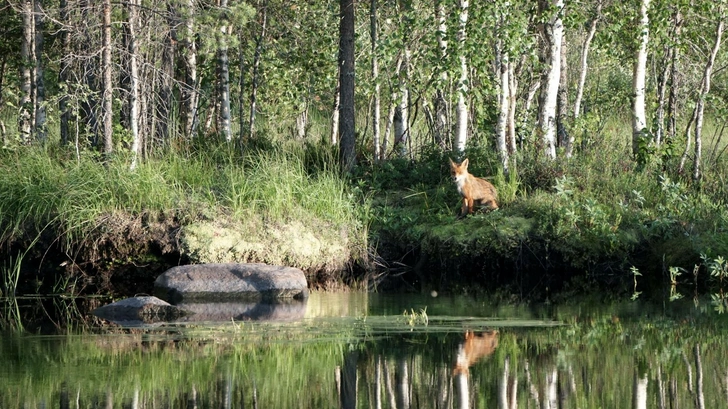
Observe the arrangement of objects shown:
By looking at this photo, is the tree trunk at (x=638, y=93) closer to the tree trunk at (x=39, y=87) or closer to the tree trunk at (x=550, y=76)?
the tree trunk at (x=550, y=76)

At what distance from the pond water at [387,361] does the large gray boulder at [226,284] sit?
4.62 ft

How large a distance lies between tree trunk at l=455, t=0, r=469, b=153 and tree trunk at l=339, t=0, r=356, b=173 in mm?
1896

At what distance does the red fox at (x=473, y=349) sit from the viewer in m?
9.91

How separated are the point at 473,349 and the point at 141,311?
4327 mm

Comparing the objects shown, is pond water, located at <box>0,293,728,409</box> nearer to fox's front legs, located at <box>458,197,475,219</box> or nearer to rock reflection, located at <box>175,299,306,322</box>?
rock reflection, located at <box>175,299,306,322</box>

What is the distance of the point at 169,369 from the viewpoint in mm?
9734

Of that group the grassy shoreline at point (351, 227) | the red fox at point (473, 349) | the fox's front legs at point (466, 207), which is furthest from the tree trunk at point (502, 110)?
the red fox at point (473, 349)

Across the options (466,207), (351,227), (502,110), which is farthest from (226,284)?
(502,110)

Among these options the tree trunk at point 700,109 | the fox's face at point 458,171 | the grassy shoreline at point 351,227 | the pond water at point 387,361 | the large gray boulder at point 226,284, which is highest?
the tree trunk at point 700,109

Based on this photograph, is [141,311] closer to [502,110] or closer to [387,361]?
[387,361]

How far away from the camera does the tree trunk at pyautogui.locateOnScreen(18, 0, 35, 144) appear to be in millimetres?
18875

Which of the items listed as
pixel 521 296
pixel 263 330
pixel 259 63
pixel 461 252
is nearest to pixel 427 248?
pixel 461 252

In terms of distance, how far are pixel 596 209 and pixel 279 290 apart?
516 cm

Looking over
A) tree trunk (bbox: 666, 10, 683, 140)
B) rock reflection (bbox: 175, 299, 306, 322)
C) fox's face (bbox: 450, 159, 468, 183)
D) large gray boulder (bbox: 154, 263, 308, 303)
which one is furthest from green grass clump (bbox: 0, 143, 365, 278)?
tree trunk (bbox: 666, 10, 683, 140)
